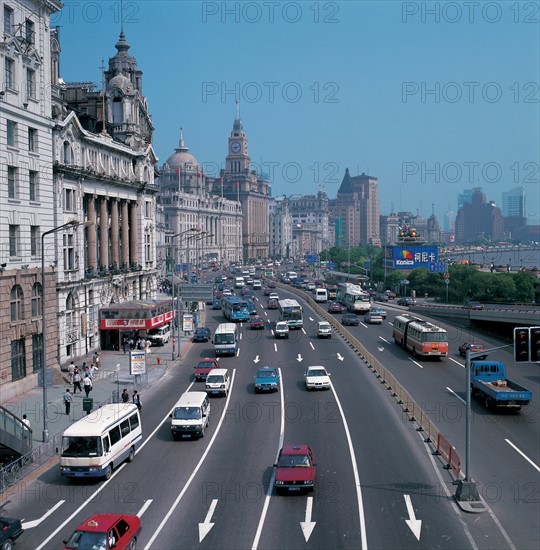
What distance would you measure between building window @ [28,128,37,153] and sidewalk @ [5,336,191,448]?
494 inches

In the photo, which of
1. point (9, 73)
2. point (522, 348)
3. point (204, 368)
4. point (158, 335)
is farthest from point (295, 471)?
point (158, 335)

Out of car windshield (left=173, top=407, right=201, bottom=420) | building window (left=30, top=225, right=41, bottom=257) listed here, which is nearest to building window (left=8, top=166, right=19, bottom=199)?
building window (left=30, top=225, right=41, bottom=257)

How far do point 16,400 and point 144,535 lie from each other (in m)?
19.1

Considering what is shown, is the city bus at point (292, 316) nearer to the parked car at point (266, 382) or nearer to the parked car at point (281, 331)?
the parked car at point (281, 331)

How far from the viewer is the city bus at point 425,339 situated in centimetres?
4628

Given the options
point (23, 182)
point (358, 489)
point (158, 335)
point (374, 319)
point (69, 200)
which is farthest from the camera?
point (374, 319)

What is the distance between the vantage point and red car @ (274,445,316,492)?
21438mm

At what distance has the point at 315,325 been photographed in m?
68.4

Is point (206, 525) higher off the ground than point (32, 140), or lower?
lower

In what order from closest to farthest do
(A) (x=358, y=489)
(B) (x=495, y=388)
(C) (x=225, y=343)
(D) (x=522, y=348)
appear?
(D) (x=522, y=348)
(A) (x=358, y=489)
(B) (x=495, y=388)
(C) (x=225, y=343)

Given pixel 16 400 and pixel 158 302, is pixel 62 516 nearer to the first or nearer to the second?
pixel 16 400

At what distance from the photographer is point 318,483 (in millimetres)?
22641

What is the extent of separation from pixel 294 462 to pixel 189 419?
23.4ft

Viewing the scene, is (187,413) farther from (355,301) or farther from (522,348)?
(355,301)
